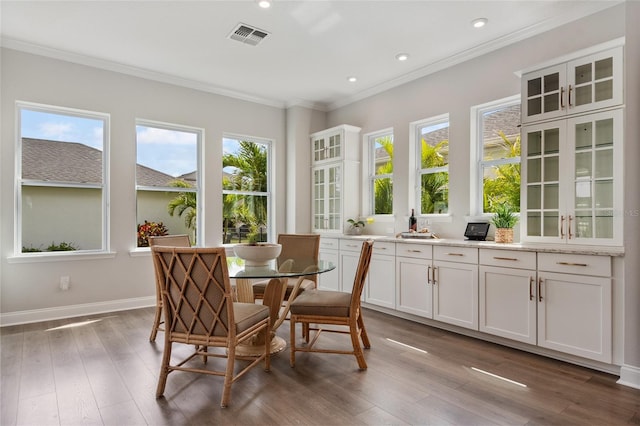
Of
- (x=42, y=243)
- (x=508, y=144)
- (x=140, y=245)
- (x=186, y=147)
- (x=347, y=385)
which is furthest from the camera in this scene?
(x=186, y=147)

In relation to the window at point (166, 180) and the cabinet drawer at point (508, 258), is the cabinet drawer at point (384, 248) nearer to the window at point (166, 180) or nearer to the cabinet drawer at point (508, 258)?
the cabinet drawer at point (508, 258)

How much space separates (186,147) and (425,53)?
330cm

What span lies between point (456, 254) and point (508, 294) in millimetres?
589

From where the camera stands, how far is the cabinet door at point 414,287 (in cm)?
390

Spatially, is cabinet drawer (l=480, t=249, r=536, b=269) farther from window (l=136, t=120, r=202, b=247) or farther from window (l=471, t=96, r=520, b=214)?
window (l=136, t=120, r=202, b=247)

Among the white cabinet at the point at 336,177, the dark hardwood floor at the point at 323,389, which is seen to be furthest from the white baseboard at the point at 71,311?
the white cabinet at the point at 336,177

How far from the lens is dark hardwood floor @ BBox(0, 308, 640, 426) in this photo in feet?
6.99

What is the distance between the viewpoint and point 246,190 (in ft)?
18.6

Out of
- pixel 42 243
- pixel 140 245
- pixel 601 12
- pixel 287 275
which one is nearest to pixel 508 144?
pixel 601 12

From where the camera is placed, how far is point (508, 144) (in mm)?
3885

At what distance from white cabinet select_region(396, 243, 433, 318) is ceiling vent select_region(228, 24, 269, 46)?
2655 mm

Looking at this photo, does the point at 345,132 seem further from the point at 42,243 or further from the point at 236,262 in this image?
the point at 42,243

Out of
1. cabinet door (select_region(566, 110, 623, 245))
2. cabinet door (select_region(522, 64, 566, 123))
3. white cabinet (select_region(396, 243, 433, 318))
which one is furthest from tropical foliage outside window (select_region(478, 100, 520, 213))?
white cabinet (select_region(396, 243, 433, 318))

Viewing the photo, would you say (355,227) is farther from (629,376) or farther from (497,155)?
(629,376)
